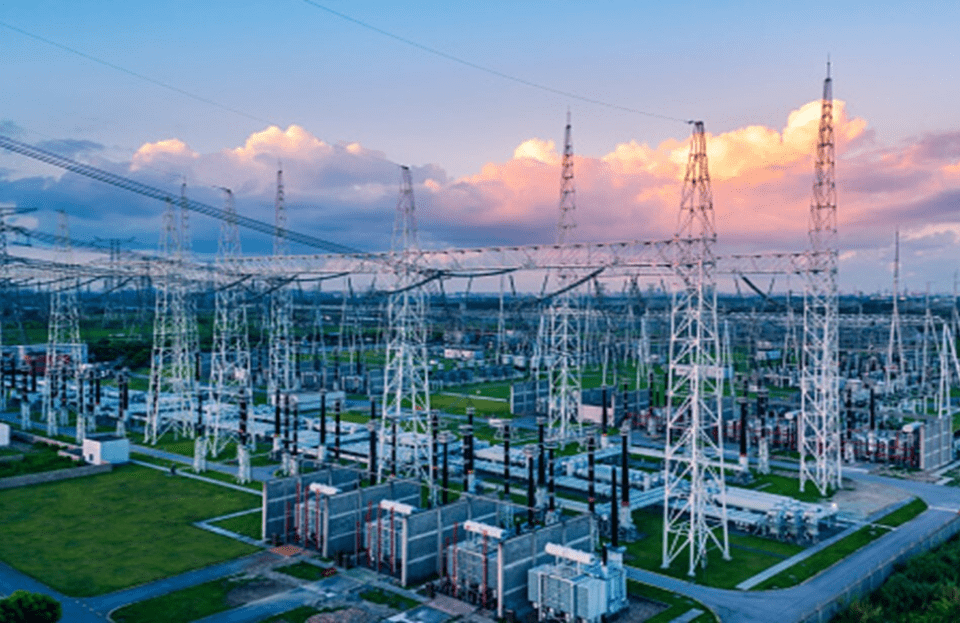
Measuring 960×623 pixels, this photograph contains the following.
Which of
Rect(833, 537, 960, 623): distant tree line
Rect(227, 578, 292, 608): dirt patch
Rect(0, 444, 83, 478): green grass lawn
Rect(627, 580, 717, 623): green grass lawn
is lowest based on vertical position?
Rect(227, 578, 292, 608): dirt patch

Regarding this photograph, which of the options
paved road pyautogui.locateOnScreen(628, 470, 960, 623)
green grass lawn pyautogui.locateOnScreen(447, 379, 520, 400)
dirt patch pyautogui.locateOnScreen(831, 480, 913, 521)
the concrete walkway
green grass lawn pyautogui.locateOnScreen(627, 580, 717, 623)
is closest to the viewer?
green grass lawn pyautogui.locateOnScreen(627, 580, 717, 623)

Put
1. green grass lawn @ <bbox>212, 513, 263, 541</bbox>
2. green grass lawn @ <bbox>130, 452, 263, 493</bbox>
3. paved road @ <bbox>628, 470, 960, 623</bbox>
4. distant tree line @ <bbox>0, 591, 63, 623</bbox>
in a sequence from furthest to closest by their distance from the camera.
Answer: green grass lawn @ <bbox>130, 452, 263, 493</bbox>
green grass lawn @ <bbox>212, 513, 263, 541</bbox>
paved road @ <bbox>628, 470, 960, 623</bbox>
distant tree line @ <bbox>0, 591, 63, 623</bbox>

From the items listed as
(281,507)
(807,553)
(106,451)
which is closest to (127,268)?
(106,451)

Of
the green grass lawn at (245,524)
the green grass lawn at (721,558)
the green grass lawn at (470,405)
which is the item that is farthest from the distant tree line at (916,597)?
the green grass lawn at (470,405)

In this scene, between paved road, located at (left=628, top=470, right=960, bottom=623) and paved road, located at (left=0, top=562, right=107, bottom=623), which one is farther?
paved road, located at (left=628, top=470, right=960, bottom=623)

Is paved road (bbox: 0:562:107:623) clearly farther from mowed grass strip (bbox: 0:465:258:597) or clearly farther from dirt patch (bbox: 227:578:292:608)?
dirt patch (bbox: 227:578:292:608)

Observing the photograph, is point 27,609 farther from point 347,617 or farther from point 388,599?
point 388,599

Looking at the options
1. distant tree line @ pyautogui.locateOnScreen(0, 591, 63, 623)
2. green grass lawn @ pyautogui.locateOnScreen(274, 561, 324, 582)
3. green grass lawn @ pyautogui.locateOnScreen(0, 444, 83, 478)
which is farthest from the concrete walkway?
green grass lawn @ pyautogui.locateOnScreen(0, 444, 83, 478)
